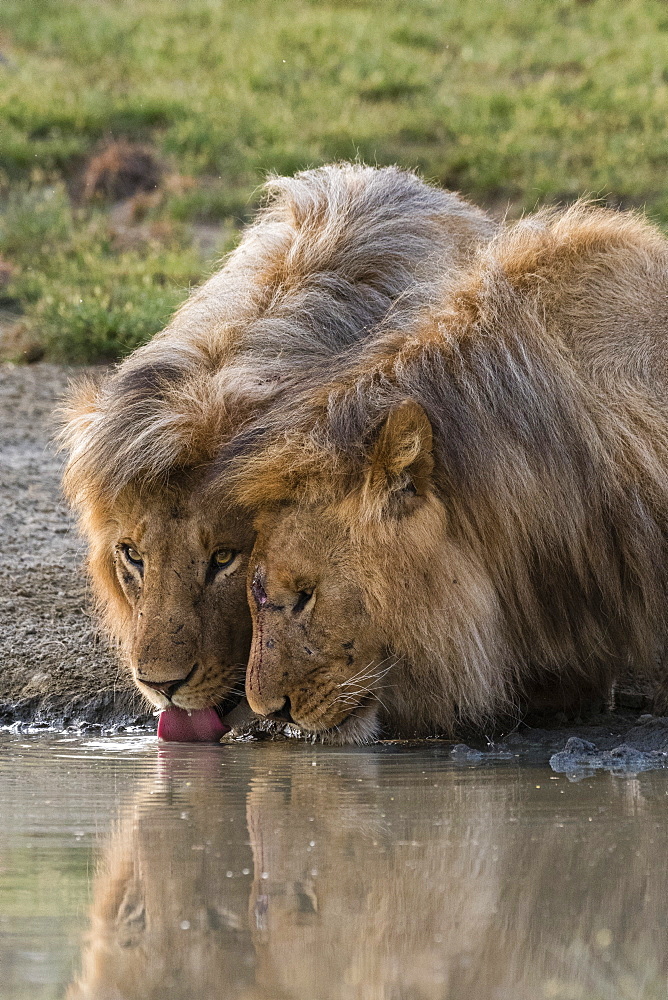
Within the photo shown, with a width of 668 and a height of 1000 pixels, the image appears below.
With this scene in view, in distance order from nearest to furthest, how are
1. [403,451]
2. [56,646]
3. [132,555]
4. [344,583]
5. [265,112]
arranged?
[403,451] < [344,583] < [132,555] < [56,646] < [265,112]

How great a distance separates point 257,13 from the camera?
56.7ft

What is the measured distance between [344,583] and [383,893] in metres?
1.47

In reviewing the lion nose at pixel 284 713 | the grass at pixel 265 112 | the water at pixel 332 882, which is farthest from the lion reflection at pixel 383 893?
the grass at pixel 265 112

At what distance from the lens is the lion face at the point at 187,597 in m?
4.40

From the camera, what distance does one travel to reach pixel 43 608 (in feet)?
19.4

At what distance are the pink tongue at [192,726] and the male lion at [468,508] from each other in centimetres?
44

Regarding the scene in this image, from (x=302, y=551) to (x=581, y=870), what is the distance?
1506 millimetres

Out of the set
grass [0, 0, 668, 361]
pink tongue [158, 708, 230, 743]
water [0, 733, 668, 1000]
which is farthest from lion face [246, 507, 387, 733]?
grass [0, 0, 668, 361]

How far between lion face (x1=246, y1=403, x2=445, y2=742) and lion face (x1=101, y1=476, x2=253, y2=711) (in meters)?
0.19

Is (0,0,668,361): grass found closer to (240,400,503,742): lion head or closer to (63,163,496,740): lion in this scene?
(63,163,496,740): lion

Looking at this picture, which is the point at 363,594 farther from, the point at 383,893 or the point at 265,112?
the point at 265,112

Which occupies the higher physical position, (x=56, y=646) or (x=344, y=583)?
(x=344, y=583)

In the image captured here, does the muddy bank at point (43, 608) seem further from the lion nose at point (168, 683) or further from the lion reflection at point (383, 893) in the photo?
the lion reflection at point (383, 893)

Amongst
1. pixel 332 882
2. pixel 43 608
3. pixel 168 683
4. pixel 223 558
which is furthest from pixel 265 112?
pixel 332 882
